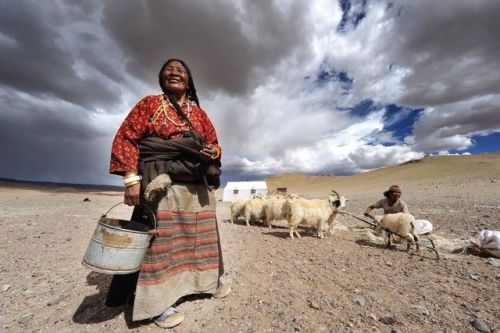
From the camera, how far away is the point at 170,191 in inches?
106

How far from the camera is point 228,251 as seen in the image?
5.47m

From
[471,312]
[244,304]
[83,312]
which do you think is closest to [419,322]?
[471,312]

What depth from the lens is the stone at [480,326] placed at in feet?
8.28

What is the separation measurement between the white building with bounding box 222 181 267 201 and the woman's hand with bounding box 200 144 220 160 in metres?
33.9

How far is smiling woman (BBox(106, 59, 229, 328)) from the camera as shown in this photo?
2480 mm

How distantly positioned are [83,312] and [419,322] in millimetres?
3553

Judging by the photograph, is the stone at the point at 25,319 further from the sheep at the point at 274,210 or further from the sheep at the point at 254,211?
the sheep at the point at 254,211

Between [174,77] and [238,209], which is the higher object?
[174,77]

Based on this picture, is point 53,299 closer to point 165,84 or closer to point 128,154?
point 128,154

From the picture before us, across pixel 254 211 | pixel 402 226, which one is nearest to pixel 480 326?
pixel 402 226

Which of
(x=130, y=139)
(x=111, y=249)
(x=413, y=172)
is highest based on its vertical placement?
(x=413, y=172)

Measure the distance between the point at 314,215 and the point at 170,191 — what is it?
5826 mm

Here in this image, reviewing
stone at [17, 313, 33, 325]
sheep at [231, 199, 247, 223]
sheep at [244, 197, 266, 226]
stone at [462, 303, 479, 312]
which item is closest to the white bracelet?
stone at [17, 313, 33, 325]

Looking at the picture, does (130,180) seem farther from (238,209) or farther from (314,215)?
(238,209)
